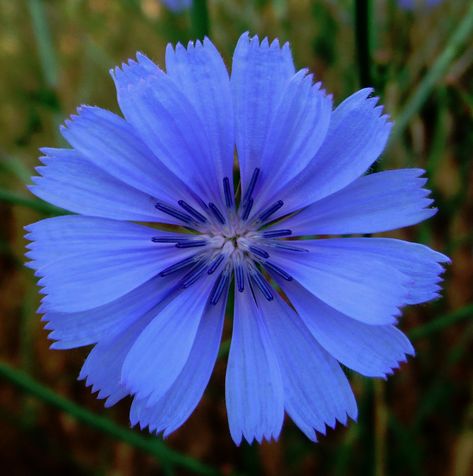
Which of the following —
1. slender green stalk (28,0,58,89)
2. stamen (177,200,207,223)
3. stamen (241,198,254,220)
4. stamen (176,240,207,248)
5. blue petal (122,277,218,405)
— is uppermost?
slender green stalk (28,0,58,89)

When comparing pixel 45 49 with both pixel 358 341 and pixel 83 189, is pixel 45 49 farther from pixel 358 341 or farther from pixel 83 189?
pixel 358 341

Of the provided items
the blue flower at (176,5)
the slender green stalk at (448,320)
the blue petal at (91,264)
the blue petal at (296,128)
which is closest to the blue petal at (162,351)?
the blue petal at (91,264)

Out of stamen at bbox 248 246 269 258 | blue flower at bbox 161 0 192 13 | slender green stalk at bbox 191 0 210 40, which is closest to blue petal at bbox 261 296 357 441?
stamen at bbox 248 246 269 258

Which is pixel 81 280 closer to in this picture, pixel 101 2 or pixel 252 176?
pixel 252 176

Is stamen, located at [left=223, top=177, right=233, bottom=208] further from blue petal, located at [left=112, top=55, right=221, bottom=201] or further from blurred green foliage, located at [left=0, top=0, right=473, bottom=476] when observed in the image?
blurred green foliage, located at [left=0, top=0, right=473, bottom=476]

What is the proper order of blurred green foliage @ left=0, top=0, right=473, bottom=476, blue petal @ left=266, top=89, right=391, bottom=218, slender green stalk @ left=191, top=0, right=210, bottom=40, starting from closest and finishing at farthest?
1. blue petal @ left=266, top=89, right=391, bottom=218
2. slender green stalk @ left=191, top=0, right=210, bottom=40
3. blurred green foliage @ left=0, top=0, right=473, bottom=476

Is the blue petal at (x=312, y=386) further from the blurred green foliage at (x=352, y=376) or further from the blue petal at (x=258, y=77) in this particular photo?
the blurred green foliage at (x=352, y=376)
